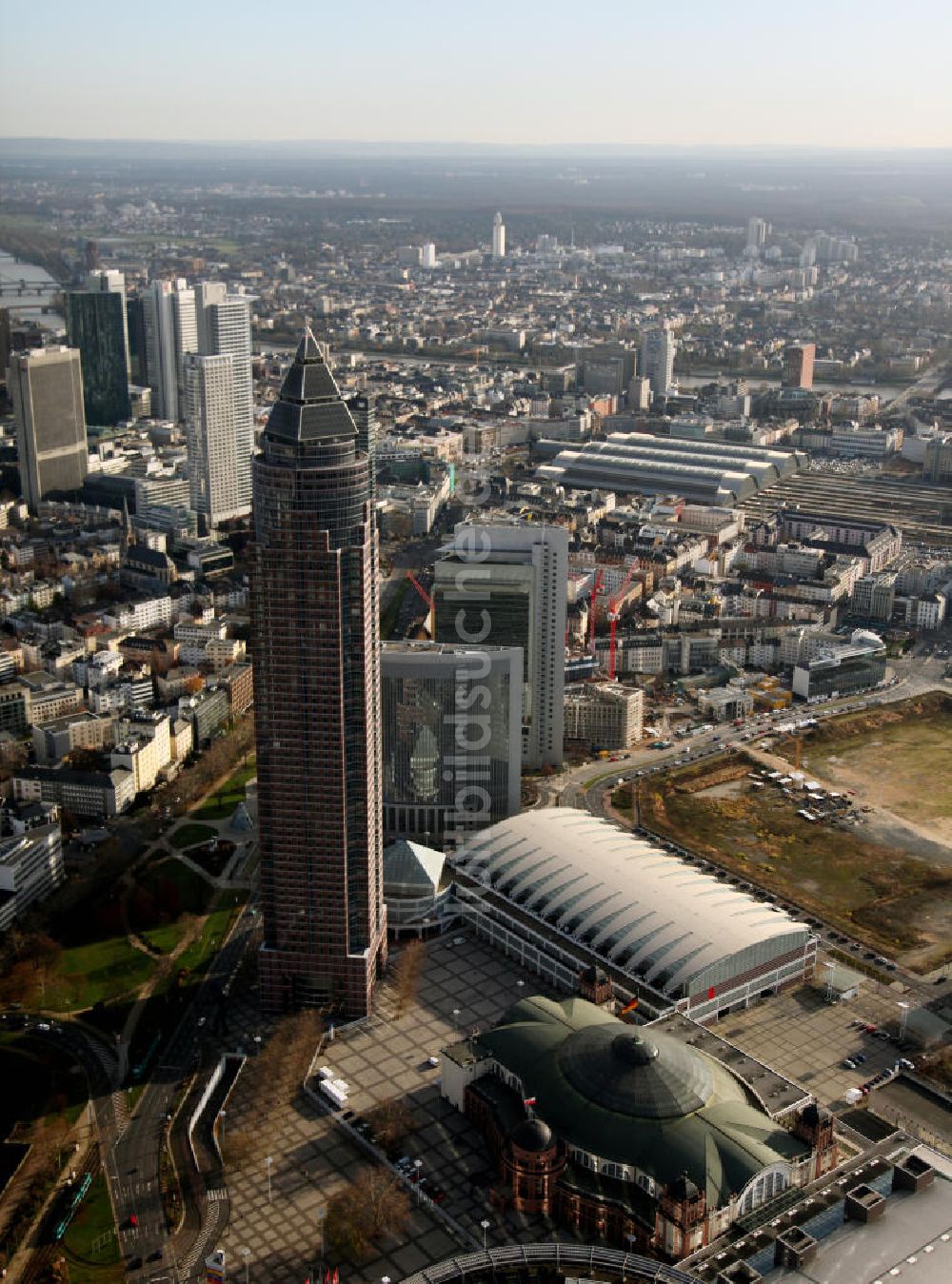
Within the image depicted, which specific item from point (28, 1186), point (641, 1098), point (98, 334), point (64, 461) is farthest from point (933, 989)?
point (98, 334)

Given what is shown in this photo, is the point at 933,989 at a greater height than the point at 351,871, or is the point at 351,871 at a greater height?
the point at 351,871

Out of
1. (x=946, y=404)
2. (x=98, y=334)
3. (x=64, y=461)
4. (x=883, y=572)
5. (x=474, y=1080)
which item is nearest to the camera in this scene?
(x=474, y=1080)

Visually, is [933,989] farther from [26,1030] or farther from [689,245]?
[689,245]

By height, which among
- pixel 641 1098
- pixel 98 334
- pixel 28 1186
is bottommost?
pixel 28 1186

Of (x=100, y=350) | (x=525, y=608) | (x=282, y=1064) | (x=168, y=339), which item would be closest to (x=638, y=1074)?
(x=282, y=1064)

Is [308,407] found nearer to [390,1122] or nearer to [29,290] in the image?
[390,1122]

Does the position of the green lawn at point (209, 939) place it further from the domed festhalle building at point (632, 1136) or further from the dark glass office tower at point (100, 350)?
the dark glass office tower at point (100, 350)
